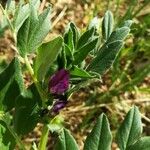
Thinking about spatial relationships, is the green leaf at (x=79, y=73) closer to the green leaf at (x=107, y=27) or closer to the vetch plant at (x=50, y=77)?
the vetch plant at (x=50, y=77)

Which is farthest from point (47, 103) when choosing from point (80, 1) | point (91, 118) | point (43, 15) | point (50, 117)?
point (80, 1)

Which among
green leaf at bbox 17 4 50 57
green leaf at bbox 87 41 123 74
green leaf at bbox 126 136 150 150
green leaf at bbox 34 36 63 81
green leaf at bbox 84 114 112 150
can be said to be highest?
green leaf at bbox 17 4 50 57

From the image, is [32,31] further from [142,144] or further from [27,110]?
[142,144]

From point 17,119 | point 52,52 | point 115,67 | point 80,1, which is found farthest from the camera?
point 80,1

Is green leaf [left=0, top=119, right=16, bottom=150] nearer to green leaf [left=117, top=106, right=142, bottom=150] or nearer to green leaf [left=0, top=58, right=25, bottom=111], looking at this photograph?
green leaf [left=0, top=58, right=25, bottom=111]

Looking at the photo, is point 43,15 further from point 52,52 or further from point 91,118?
point 91,118

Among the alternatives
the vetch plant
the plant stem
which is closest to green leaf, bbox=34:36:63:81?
the vetch plant

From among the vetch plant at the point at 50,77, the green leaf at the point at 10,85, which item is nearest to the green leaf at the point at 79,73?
the vetch plant at the point at 50,77

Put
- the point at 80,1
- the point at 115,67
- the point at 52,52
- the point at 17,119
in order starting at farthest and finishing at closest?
the point at 80,1
the point at 115,67
the point at 17,119
the point at 52,52
